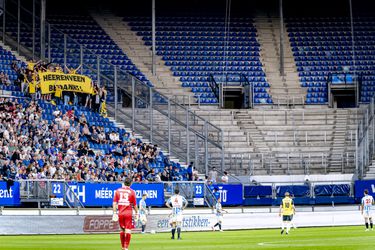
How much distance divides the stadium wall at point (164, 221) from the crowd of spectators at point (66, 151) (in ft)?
15.2

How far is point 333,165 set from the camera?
60.1 meters

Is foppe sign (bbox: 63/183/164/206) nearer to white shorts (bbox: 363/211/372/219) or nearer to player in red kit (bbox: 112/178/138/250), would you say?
white shorts (bbox: 363/211/372/219)

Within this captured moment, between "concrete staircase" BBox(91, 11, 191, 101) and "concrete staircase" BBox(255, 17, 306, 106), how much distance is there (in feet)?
19.9

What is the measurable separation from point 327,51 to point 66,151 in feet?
83.1

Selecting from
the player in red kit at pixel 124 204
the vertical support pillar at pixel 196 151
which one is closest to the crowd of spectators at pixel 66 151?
the vertical support pillar at pixel 196 151

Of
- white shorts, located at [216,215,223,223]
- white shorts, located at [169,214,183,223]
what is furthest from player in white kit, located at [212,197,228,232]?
white shorts, located at [169,214,183,223]

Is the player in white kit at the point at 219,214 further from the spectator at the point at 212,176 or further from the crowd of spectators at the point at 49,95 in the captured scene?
the crowd of spectators at the point at 49,95

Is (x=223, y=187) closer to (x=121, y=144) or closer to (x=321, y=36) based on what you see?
(x=121, y=144)

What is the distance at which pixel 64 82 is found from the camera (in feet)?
187

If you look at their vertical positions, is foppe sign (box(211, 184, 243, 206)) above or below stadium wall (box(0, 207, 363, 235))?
above

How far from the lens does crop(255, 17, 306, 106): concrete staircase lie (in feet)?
220

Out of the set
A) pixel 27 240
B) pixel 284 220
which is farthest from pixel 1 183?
pixel 284 220

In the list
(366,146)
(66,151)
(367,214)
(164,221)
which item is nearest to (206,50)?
(366,146)

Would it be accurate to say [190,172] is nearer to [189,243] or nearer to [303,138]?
[303,138]
